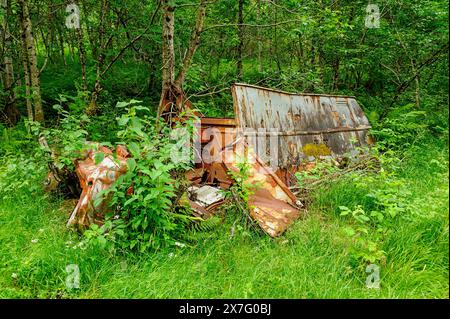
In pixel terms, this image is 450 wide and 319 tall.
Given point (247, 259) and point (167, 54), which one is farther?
point (167, 54)

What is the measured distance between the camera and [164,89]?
451 cm

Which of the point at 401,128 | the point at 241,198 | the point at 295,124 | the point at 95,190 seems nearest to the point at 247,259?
the point at 241,198

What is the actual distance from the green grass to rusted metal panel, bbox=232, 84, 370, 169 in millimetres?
1622

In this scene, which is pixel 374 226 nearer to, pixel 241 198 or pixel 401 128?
pixel 241 198

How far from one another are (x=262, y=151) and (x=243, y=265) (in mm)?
2067

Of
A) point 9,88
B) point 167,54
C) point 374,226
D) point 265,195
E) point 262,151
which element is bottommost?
point 374,226

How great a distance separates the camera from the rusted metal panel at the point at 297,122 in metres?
4.68

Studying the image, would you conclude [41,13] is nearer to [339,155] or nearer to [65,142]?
[65,142]

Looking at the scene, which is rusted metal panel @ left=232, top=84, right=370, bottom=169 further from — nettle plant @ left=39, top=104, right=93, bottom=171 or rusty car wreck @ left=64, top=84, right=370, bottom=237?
nettle plant @ left=39, top=104, right=93, bottom=171

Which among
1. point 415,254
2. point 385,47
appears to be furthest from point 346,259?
point 385,47

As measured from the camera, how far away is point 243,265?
283 cm

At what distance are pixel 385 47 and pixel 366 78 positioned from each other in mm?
2990

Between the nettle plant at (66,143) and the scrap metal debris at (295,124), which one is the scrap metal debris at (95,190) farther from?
the scrap metal debris at (295,124)

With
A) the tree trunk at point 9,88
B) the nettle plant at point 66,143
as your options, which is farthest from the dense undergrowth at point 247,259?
the tree trunk at point 9,88
